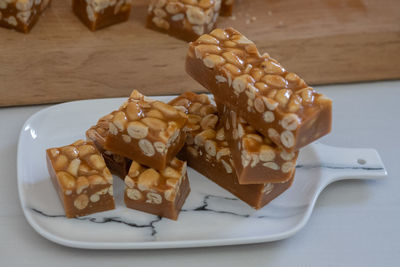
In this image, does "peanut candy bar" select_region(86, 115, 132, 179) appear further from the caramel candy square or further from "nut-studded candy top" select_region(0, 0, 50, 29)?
"nut-studded candy top" select_region(0, 0, 50, 29)

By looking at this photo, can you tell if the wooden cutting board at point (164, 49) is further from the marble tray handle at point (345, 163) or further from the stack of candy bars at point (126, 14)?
the marble tray handle at point (345, 163)

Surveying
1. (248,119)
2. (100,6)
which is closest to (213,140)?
(248,119)

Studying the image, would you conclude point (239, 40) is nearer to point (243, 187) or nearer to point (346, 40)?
point (243, 187)

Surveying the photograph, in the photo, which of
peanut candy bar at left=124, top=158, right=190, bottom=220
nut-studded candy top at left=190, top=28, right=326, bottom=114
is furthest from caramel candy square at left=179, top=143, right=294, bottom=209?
nut-studded candy top at left=190, top=28, right=326, bottom=114

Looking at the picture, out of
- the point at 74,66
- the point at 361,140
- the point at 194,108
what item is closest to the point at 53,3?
the point at 74,66

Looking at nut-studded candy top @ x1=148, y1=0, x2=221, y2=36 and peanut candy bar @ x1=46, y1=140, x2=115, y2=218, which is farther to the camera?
nut-studded candy top @ x1=148, y1=0, x2=221, y2=36

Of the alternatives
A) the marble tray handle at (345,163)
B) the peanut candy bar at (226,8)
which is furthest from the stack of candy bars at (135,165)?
the peanut candy bar at (226,8)
